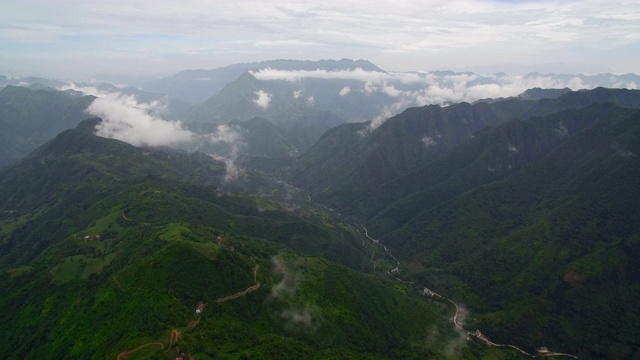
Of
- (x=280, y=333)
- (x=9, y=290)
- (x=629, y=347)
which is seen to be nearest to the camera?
(x=280, y=333)

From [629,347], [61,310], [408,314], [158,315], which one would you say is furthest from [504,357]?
[61,310]

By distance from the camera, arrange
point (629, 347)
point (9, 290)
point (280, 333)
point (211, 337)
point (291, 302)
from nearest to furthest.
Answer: point (211, 337), point (280, 333), point (291, 302), point (9, 290), point (629, 347)

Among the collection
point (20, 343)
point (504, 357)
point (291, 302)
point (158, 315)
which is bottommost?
point (504, 357)

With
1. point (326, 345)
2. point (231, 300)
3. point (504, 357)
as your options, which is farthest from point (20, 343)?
point (504, 357)

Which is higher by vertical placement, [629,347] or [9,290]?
[9,290]

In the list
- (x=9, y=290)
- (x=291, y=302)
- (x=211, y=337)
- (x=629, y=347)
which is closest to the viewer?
(x=211, y=337)

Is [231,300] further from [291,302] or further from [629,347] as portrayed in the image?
[629,347]

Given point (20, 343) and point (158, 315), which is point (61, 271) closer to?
point (20, 343)

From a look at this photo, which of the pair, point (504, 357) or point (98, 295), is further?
point (504, 357)

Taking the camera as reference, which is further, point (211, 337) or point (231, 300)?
point (231, 300)
